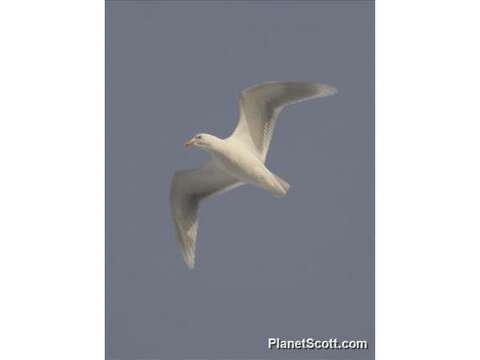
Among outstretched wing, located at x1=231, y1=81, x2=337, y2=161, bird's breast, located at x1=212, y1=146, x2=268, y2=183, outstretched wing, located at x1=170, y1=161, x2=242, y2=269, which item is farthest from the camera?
outstretched wing, located at x1=170, y1=161, x2=242, y2=269

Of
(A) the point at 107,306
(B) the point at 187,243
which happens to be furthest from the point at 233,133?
(A) the point at 107,306

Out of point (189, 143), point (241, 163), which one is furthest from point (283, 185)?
point (189, 143)

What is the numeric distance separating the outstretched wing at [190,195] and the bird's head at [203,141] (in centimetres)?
34

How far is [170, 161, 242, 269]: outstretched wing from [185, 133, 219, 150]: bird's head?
34 centimetres

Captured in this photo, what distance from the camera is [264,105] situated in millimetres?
9953

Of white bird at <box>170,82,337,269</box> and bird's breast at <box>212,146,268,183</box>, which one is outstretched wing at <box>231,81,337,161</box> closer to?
white bird at <box>170,82,337,269</box>

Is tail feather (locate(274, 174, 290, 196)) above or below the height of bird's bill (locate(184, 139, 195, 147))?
below

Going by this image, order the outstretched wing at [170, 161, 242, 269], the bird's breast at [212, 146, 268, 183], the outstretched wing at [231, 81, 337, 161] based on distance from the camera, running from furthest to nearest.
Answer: the outstretched wing at [170, 161, 242, 269] < the outstretched wing at [231, 81, 337, 161] < the bird's breast at [212, 146, 268, 183]

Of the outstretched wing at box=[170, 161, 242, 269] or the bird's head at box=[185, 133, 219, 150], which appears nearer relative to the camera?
the bird's head at box=[185, 133, 219, 150]

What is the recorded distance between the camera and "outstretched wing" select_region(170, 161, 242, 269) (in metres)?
10.0

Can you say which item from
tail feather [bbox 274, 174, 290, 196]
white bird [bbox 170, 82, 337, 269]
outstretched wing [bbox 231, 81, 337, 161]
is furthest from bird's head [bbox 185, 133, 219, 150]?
tail feather [bbox 274, 174, 290, 196]

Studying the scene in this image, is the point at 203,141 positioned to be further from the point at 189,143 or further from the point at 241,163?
the point at 241,163

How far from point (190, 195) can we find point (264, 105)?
1002mm

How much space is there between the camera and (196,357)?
10203 millimetres
